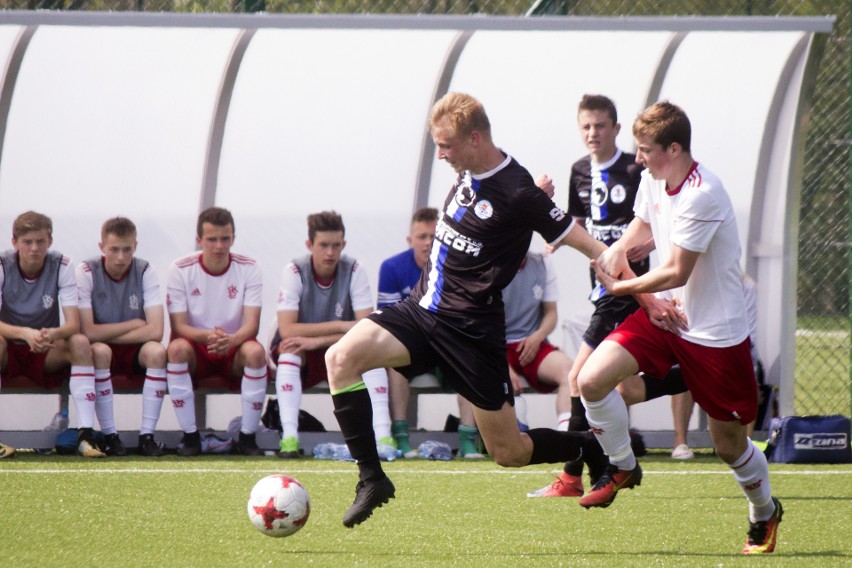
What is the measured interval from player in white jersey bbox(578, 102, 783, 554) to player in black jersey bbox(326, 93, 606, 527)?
1.08 feet

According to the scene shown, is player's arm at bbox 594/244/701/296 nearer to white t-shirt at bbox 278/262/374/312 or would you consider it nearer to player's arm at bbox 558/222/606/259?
player's arm at bbox 558/222/606/259

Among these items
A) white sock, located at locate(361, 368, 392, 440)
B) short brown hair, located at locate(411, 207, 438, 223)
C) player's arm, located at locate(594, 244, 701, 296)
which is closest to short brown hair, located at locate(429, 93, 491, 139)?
player's arm, located at locate(594, 244, 701, 296)

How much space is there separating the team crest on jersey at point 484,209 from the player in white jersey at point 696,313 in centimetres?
46

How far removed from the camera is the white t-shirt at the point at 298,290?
26.2 feet

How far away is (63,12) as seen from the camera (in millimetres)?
7656

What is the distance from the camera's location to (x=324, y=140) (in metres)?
8.64

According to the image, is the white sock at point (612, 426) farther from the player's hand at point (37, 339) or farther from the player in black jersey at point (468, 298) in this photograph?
the player's hand at point (37, 339)

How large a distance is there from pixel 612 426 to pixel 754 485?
63cm

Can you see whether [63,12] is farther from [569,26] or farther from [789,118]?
[789,118]

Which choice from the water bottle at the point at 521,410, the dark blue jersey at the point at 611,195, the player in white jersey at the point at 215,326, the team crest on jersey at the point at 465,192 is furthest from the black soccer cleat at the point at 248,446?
the team crest on jersey at the point at 465,192

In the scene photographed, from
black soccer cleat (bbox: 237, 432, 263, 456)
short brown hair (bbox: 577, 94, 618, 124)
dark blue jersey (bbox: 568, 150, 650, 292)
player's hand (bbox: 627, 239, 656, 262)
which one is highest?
short brown hair (bbox: 577, 94, 618, 124)

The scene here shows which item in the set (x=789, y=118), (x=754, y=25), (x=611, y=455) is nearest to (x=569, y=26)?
(x=754, y=25)

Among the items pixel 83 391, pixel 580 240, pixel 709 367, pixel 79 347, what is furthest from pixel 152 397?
pixel 709 367

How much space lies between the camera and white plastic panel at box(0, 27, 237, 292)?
27.6ft
